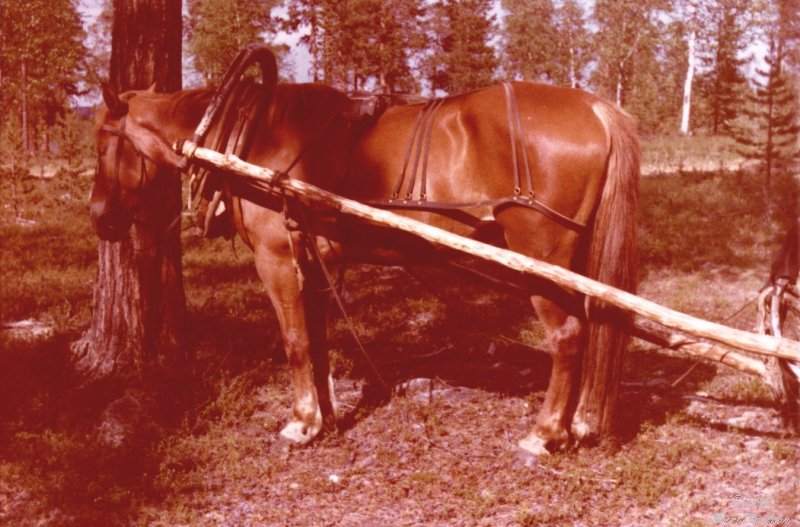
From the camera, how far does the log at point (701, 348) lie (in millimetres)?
4434

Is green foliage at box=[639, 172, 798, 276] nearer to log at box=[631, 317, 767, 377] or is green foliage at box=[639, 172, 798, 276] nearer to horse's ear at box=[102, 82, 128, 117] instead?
log at box=[631, 317, 767, 377]

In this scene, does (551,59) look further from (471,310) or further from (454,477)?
(454,477)

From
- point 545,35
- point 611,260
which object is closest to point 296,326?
point 611,260

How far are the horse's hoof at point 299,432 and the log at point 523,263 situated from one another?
5.13ft

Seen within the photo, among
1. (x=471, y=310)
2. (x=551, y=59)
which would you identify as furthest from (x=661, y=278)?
(x=551, y=59)

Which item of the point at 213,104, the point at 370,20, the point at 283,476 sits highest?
the point at 370,20

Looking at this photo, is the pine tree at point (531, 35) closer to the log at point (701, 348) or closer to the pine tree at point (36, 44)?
the pine tree at point (36, 44)

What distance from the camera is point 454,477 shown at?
14.1 ft

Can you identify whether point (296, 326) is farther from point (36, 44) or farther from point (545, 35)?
point (545, 35)

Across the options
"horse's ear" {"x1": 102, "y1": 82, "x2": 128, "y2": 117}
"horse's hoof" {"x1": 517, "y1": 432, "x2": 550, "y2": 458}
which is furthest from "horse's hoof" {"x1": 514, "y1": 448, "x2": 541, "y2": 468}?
"horse's ear" {"x1": 102, "y1": 82, "x2": 128, "y2": 117}

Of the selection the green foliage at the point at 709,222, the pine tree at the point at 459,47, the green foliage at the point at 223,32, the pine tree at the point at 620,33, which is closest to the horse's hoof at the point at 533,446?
the green foliage at the point at 709,222

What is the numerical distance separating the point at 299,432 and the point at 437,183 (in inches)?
75.3

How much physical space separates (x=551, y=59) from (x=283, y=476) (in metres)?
47.4

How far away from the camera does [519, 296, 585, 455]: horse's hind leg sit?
14.3 feet
